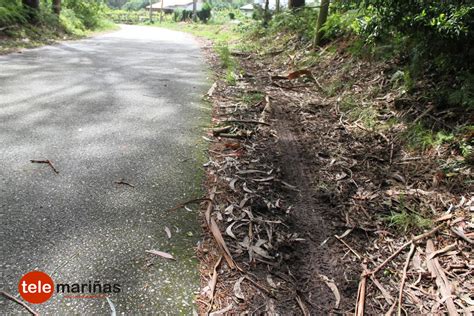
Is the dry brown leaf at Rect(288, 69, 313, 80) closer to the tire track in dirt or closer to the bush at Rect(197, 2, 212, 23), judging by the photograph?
the tire track in dirt

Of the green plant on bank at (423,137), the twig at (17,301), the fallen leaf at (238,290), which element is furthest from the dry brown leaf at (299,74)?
the twig at (17,301)

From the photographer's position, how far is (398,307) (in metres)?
2.10

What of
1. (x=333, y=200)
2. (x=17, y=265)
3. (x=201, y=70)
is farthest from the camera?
(x=201, y=70)

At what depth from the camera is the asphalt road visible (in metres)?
1.89

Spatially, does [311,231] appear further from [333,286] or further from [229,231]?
[229,231]

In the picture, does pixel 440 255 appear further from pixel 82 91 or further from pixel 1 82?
pixel 1 82

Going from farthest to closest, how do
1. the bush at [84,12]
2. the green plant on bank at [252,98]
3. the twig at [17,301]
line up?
1. the bush at [84,12]
2. the green plant on bank at [252,98]
3. the twig at [17,301]

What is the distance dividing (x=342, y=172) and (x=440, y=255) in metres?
1.16

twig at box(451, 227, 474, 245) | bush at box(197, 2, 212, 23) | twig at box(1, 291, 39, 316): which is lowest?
twig at box(451, 227, 474, 245)

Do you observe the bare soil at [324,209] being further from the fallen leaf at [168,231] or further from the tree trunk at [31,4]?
the tree trunk at [31,4]

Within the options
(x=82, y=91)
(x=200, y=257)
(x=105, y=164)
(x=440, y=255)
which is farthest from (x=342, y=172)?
(x=82, y=91)

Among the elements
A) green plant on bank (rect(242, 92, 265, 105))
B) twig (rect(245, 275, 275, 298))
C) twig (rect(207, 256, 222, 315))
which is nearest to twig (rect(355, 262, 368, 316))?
twig (rect(245, 275, 275, 298))

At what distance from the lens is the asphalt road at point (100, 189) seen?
1892 millimetres

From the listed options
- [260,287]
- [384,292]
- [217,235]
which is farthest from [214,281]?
[384,292]
